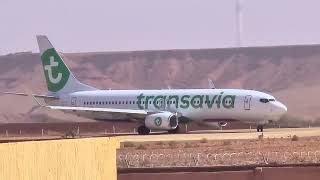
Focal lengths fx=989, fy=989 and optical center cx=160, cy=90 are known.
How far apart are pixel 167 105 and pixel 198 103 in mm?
2554

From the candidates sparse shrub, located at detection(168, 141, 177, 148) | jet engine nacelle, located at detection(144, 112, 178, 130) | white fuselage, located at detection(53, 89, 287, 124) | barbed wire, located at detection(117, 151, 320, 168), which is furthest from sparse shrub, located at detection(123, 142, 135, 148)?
white fuselage, located at detection(53, 89, 287, 124)

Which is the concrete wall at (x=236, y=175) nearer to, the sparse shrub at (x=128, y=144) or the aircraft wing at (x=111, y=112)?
the sparse shrub at (x=128, y=144)

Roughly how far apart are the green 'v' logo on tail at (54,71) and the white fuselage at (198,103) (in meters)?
2.81

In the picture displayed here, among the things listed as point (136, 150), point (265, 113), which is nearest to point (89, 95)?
point (265, 113)

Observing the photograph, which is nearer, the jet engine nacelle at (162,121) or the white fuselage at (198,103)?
the white fuselage at (198,103)

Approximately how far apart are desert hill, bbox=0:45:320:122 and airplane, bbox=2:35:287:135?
7532 cm

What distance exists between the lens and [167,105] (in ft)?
201

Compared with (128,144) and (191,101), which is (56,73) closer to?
(191,101)

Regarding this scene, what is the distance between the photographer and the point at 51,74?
68.9 m

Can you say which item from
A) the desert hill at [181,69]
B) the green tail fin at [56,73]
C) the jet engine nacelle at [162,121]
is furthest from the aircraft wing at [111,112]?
the desert hill at [181,69]

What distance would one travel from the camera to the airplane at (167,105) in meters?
58.4

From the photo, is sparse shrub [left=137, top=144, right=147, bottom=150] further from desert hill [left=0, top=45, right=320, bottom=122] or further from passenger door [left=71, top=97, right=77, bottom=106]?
desert hill [left=0, top=45, right=320, bottom=122]

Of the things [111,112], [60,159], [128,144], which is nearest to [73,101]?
[111,112]

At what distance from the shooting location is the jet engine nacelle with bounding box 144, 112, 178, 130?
59.0m
